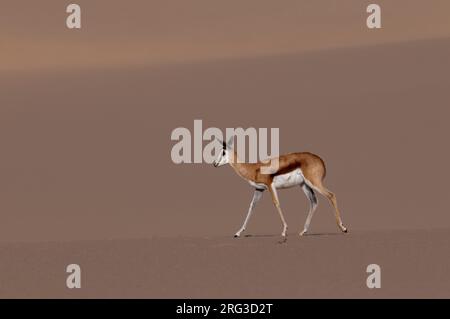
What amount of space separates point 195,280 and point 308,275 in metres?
2.20

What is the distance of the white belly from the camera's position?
2566 centimetres

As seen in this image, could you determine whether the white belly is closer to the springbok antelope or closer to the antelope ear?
the springbok antelope

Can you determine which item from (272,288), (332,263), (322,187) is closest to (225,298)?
(272,288)

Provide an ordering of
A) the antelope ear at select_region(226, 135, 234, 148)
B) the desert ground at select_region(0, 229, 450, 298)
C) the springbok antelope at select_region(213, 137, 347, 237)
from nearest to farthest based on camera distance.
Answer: the desert ground at select_region(0, 229, 450, 298), the springbok antelope at select_region(213, 137, 347, 237), the antelope ear at select_region(226, 135, 234, 148)

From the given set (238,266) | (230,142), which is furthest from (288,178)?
(238,266)

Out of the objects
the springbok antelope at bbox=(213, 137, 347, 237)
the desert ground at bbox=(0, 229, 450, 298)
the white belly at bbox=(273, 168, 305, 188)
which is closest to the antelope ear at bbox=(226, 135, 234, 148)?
the springbok antelope at bbox=(213, 137, 347, 237)

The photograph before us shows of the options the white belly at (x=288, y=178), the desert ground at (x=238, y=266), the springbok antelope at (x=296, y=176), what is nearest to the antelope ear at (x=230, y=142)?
the springbok antelope at (x=296, y=176)

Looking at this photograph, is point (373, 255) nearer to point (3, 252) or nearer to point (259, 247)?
point (259, 247)

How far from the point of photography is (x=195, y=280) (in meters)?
22.5

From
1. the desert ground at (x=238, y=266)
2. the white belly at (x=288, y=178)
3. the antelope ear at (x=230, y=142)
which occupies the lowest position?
the desert ground at (x=238, y=266)

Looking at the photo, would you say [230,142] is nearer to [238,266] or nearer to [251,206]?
[251,206]

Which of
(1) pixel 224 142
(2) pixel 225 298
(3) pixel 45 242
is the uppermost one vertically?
(1) pixel 224 142

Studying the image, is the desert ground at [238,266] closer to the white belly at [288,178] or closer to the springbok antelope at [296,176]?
the springbok antelope at [296,176]

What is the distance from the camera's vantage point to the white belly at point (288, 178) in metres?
25.7
